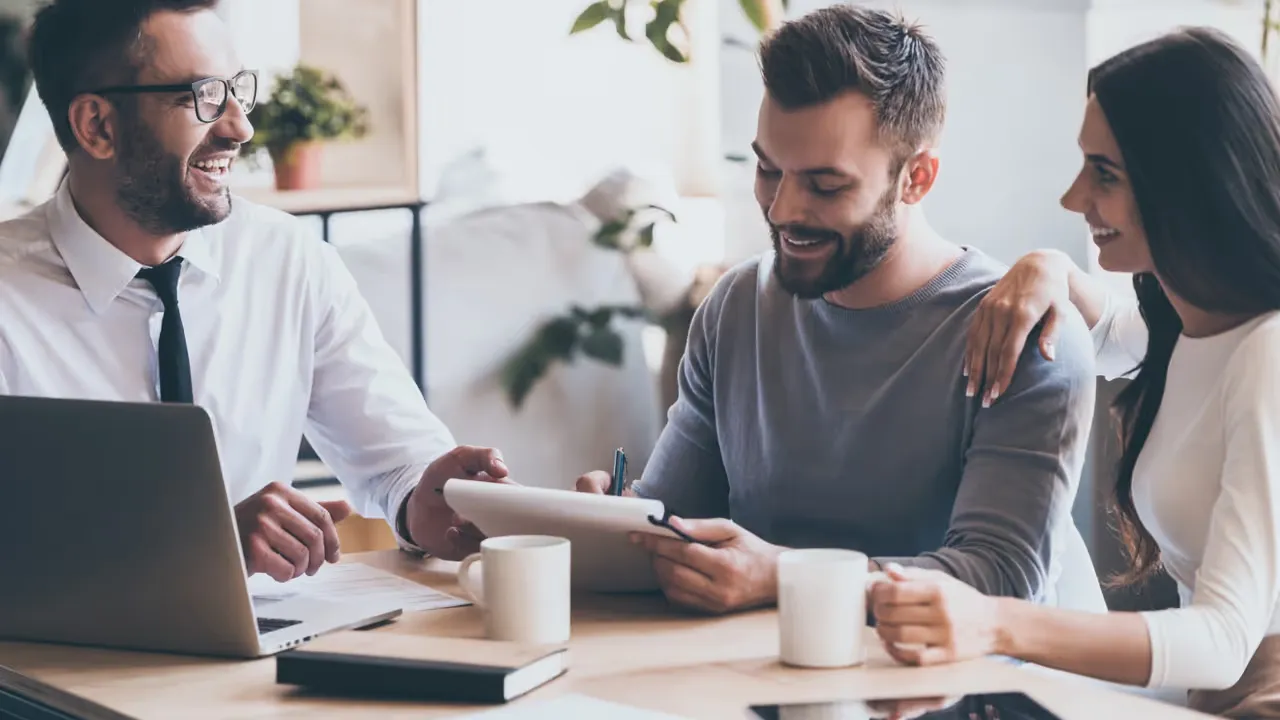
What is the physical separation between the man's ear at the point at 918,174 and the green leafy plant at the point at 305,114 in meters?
1.72

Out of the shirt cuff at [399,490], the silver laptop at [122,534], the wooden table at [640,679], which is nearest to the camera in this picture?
the wooden table at [640,679]

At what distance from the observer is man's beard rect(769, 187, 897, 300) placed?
1.64m

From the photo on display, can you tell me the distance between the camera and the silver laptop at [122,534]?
3.79ft

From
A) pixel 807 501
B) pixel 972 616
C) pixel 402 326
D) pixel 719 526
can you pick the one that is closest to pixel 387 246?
pixel 402 326

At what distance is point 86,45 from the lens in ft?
→ 6.20

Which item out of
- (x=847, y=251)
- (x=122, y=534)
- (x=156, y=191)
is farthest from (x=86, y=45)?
(x=847, y=251)

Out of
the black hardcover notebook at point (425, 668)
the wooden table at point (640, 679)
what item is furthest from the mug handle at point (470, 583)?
the black hardcover notebook at point (425, 668)

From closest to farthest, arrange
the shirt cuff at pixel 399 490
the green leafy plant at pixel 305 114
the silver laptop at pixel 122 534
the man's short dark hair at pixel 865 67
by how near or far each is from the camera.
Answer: the silver laptop at pixel 122 534, the man's short dark hair at pixel 865 67, the shirt cuff at pixel 399 490, the green leafy plant at pixel 305 114

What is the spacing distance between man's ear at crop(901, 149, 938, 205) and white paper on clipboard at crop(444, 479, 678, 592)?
568mm

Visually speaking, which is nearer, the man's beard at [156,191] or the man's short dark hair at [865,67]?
the man's short dark hair at [865,67]

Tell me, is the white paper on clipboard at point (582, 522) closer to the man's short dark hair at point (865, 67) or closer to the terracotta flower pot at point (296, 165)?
the man's short dark hair at point (865, 67)

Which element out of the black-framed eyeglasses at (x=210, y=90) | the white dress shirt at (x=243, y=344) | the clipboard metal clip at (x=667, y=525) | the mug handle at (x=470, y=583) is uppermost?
the black-framed eyeglasses at (x=210, y=90)

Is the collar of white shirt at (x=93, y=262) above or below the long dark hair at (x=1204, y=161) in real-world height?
below

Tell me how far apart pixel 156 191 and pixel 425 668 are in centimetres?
102
